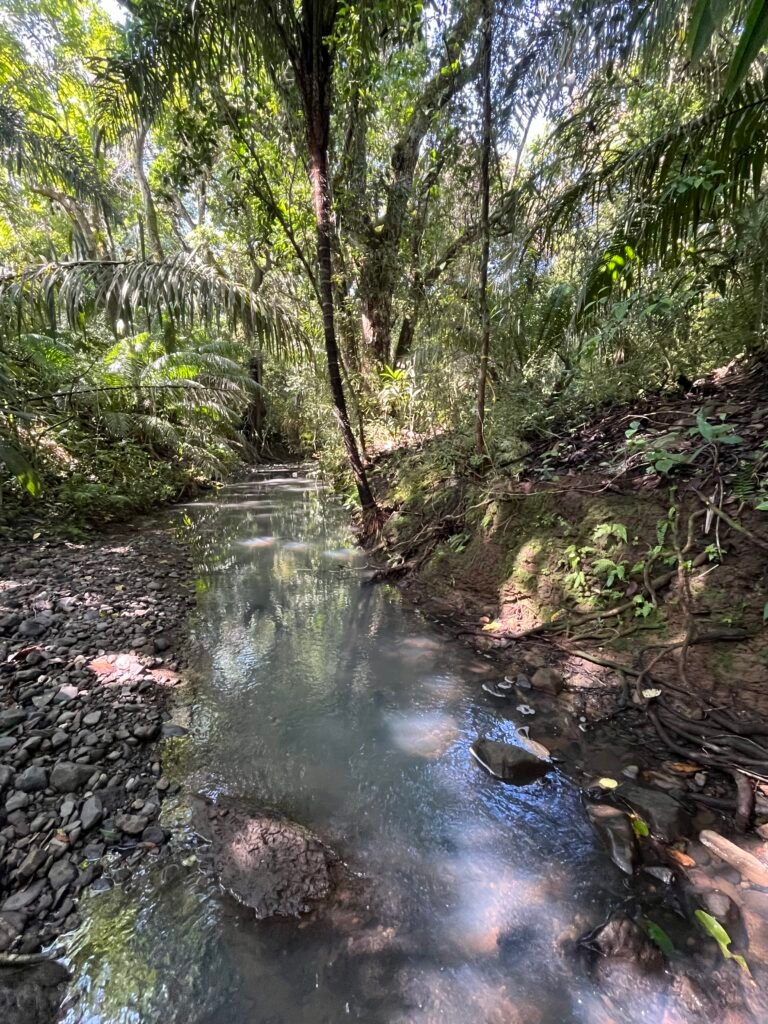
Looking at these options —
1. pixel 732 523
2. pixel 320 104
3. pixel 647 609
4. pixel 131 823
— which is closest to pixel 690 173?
pixel 732 523

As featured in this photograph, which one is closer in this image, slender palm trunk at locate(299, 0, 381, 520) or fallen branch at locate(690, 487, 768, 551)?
fallen branch at locate(690, 487, 768, 551)

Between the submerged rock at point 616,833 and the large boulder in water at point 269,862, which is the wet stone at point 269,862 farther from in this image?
the submerged rock at point 616,833

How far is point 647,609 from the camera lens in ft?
9.49

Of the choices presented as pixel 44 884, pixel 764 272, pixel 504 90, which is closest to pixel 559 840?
pixel 44 884

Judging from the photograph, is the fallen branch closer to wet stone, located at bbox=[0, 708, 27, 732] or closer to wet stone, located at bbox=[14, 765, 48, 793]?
wet stone, located at bbox=[14, 765, 48, 793]

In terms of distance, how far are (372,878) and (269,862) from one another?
40 centimetres

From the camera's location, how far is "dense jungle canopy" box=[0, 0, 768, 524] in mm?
3463

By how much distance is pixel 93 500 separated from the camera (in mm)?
6234

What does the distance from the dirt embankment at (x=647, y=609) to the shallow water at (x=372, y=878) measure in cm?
31

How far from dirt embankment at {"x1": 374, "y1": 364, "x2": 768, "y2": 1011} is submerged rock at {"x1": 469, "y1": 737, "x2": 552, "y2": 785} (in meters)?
0.19

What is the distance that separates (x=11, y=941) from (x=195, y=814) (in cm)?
66

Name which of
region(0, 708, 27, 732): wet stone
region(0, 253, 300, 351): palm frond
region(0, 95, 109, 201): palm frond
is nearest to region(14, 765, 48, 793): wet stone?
region(0, 708, 27, 732): wet stone

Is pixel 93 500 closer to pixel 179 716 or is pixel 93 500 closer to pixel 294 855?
pixel 179 716

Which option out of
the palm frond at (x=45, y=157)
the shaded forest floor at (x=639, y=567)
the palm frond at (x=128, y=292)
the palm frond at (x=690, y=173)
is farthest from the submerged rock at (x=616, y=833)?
the palm frond at (x=45, y=157)
